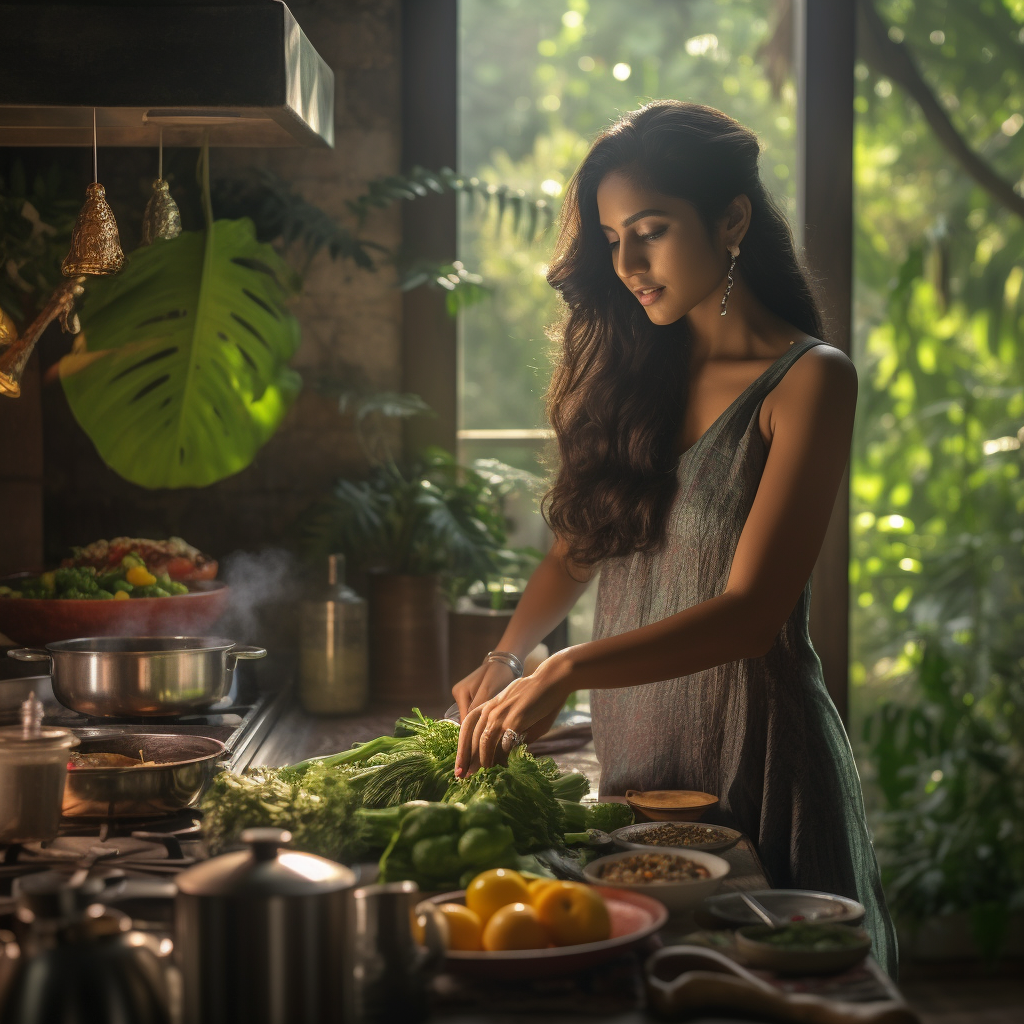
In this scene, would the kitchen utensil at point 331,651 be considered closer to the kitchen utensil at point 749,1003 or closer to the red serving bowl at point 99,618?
the red serving bowl at point 99,618

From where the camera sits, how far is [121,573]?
2.47m

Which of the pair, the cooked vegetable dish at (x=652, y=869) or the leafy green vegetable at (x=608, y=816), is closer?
the cooked vegetable dish at (x=652, y=869)

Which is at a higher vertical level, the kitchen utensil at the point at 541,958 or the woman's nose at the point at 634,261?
the woman's nose at the point at 634,261

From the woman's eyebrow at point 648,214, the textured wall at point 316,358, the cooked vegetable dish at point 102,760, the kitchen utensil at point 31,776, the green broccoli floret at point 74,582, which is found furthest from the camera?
the textured wall at point 316,358

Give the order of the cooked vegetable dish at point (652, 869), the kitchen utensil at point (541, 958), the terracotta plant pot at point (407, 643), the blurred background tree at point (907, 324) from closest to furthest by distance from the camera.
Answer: the kitchen utensil at point (541, 958) < the cooked vegetable dish at point (652, 869) < the terracotta plant pot at point (407, 643) < the blurred background tree at point (907, 324)

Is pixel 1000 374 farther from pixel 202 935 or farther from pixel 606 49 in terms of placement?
pixel 202 935

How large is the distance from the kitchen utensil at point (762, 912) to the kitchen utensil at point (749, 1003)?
0.15 meters

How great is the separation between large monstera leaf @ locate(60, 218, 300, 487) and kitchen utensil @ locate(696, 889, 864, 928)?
6.35 feet

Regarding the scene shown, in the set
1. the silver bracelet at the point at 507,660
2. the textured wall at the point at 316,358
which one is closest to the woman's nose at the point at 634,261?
the silver bracelet at the point at 507,660

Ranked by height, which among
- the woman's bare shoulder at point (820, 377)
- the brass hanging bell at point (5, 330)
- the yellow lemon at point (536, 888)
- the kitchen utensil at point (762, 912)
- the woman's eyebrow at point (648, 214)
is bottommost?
the kitchen utensil at point (762, 912)

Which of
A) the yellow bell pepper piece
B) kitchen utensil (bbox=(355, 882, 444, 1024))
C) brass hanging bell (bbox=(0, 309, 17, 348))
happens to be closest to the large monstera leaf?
the yellow bell pepper piece

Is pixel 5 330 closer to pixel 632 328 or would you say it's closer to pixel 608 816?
pixel 632 328

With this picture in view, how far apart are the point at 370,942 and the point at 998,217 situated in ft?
16.2

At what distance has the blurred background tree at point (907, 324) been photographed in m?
3.92
